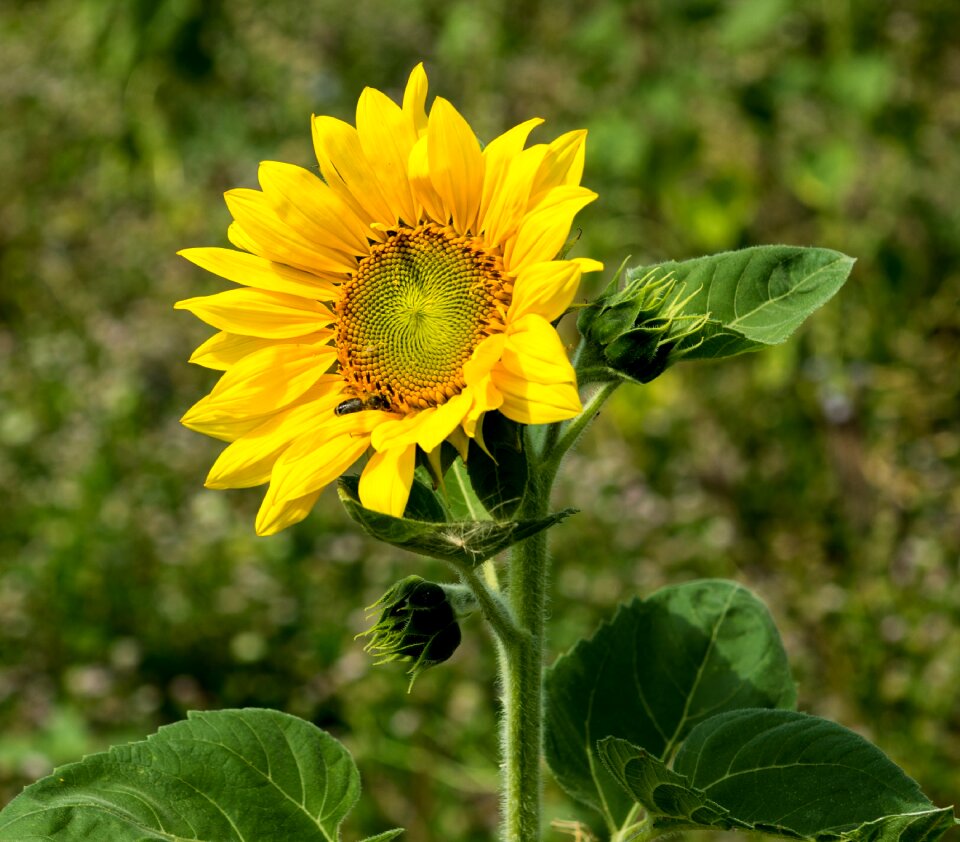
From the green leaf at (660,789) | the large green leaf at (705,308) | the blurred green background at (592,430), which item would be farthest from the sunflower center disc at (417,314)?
the blurred green background at (592,430)

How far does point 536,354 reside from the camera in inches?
41.0

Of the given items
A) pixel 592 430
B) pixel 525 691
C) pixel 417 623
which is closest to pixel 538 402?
pixel 417 623

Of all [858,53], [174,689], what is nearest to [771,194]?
[858,53]

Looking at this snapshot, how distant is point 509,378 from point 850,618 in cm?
230

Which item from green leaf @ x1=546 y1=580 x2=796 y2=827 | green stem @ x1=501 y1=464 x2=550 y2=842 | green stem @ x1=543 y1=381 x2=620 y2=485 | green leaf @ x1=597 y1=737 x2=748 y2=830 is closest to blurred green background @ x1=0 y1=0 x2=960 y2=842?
green leaf @ x1=546 y1=580 x2=796 y2=827

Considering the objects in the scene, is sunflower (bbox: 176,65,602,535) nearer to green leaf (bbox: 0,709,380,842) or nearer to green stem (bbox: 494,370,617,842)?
green stem (bbox: 494,370,617,842)

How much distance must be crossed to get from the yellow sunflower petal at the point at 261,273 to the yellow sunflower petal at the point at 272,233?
0.01 metres

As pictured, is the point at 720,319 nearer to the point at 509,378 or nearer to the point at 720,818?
the point at 509,378

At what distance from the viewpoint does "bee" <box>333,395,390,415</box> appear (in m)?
1.14

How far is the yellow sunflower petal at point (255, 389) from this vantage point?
1149mm

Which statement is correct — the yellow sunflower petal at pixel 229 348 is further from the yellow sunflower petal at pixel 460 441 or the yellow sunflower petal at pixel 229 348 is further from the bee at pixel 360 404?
the yellow sunflower petal at pixel 460 441

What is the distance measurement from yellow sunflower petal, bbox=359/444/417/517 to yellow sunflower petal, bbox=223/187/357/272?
246 millimetres

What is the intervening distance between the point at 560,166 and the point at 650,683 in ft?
2.31

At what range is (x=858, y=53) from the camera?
3.74 metres
